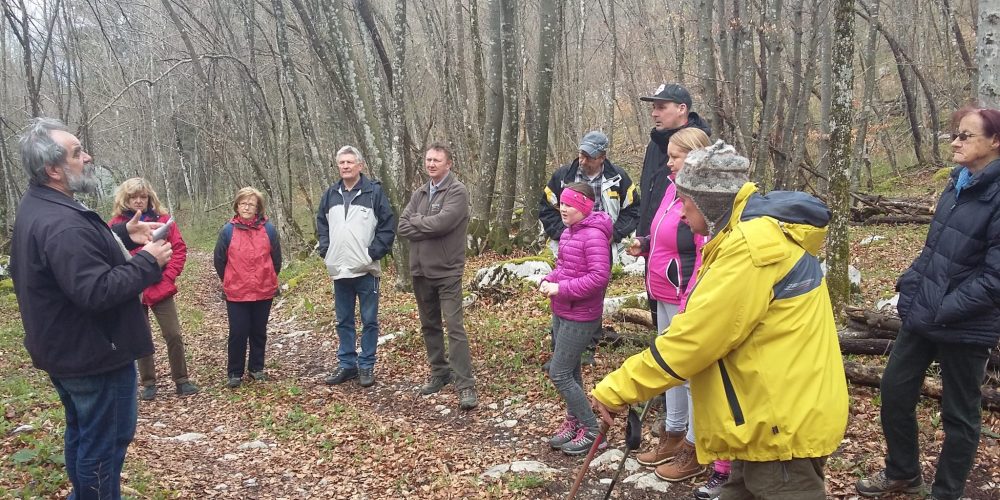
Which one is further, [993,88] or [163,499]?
[993,88]

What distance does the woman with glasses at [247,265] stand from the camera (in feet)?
22.0

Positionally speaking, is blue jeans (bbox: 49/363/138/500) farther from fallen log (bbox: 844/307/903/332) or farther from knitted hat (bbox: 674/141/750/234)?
fallen log (bbox: 844/307/903/332)

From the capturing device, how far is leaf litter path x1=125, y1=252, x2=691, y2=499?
4539 mm

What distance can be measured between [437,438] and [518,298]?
402 centimetres

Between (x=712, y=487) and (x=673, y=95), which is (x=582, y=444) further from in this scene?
(x=673, y=95)

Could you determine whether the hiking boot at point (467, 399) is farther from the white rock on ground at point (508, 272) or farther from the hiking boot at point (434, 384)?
the white rock on ground at point (508, 272)

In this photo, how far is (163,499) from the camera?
421 centimetres

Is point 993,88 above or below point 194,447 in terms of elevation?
above

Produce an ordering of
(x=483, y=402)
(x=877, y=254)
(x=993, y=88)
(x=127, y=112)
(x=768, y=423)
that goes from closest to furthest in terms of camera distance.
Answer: (x=768, y=423)
(x=993, y=88)
(x=483, y=402)
(x=877, y=254)
(x=127, y=112)

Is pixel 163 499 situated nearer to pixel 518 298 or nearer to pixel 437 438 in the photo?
pixel 437 438

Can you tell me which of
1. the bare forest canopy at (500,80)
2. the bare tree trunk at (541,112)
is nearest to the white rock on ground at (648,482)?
the bare forest canopy at (500,80)

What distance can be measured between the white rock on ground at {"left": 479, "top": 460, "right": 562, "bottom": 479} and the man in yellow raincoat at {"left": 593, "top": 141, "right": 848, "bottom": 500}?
2.22m

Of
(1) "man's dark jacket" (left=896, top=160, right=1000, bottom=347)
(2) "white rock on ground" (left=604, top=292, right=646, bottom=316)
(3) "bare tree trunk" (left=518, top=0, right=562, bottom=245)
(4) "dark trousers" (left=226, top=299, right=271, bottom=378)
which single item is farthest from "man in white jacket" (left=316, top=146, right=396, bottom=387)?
(3) "bare tree trunk" (left=518, top=0, right=562, bottom=245)

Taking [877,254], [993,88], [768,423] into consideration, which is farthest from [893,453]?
[877,254]
